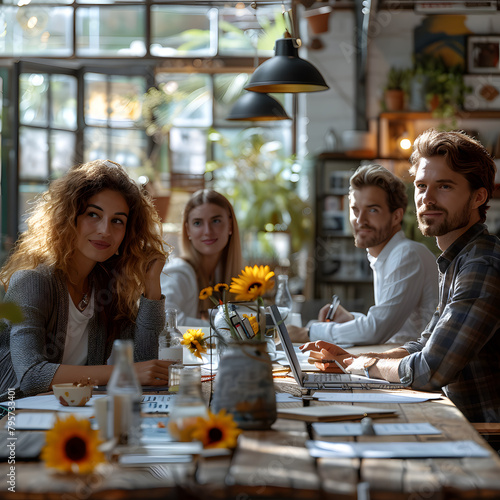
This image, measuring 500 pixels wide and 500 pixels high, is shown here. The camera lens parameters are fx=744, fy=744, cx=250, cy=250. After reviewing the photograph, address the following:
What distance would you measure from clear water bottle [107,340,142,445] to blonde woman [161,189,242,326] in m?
2.11

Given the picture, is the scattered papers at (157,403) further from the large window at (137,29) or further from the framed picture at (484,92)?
the framed picture at (484,92)

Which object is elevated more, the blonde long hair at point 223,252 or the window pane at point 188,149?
the window pane at point 188,149

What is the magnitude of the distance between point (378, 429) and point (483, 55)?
6.23 m

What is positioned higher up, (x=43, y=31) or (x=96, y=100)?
(x=43, y=31)

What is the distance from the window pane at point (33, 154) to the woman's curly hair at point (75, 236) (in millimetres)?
3701

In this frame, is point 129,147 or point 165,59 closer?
point 129,147

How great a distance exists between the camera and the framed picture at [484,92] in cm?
692

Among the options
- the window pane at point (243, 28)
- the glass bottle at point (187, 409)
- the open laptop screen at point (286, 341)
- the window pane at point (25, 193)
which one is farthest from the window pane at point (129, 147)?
the glass bottle at point (187, 409)

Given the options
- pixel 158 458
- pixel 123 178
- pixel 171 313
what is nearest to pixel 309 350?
pixel 171 313

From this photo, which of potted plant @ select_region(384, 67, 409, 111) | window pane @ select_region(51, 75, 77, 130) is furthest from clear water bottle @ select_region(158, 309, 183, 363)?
potted plant @ select_region(384, 67, 409, 111)

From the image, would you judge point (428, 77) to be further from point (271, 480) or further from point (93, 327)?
point (271, 480)

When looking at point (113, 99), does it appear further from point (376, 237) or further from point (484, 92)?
point (376, 237)

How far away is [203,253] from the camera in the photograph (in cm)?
362

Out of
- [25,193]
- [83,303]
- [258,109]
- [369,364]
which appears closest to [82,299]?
[83,303]
